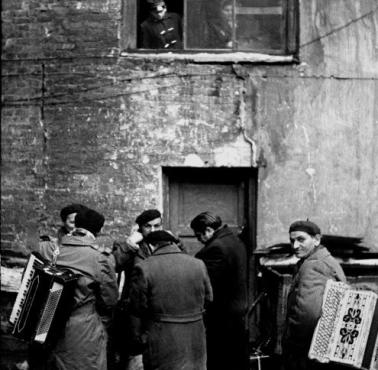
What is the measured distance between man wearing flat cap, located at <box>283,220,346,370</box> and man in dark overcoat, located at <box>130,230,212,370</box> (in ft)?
2.74

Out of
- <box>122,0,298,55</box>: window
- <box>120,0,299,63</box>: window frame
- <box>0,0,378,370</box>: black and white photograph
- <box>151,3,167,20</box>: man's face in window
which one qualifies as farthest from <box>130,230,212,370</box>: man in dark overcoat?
<box>151,3,167,20</box>: man's face in window

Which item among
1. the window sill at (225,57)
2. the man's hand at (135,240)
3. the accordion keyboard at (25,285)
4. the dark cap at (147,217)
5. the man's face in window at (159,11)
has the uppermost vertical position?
the man's face in window at (159,11)

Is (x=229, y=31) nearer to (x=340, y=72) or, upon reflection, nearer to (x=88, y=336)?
(x=340, y=72)

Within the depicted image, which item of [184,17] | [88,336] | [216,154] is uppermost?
[184,17]

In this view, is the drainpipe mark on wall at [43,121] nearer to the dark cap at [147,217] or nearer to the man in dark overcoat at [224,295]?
the dark cap at [147,217]

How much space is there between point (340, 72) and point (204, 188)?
2.00m

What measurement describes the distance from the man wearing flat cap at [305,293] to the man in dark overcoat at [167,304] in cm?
84

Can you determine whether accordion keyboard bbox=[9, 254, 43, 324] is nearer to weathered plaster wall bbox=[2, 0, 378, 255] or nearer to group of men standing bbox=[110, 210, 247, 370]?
group of men standing bbox=[110, 210, 247, 370]

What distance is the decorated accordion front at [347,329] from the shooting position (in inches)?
309

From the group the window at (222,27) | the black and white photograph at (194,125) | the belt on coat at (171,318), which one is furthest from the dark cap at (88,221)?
the window at (222,27)

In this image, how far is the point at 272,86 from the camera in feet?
34.9

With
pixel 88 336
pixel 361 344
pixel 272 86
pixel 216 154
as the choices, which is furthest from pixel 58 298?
pixel 272 86

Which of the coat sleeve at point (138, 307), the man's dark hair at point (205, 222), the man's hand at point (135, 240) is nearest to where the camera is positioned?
the coat sleeve at point (138, 307)

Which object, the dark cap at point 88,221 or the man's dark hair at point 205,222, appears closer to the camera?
the dark cap at point 88,221
